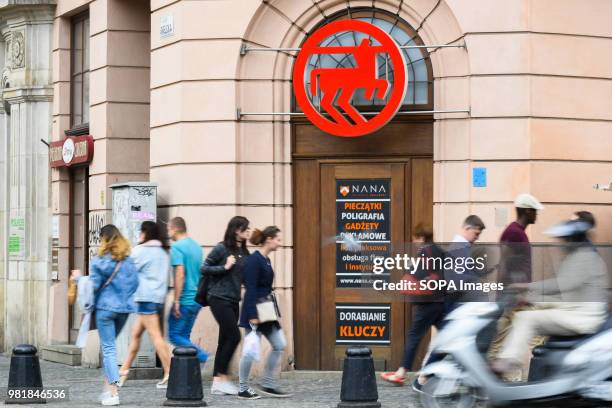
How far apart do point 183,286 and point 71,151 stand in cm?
570

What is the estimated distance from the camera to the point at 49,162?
2027 cm

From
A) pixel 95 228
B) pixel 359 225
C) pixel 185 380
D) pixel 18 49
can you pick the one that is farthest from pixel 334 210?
pixel 18 49

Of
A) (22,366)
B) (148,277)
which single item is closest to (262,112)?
(148,277)

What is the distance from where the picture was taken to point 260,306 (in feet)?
42.9

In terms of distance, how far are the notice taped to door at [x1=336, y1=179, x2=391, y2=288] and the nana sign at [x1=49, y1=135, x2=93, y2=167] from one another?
448 centimetres

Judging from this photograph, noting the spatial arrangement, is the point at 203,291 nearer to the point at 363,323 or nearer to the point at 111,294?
the point at 111,294

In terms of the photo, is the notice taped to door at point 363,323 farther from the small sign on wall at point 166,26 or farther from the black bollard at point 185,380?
the small sign on wall at point 166,26

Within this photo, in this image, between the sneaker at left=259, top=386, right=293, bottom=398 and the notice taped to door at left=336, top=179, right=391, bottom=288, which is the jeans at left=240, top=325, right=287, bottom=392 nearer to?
the sneaker at left=259, top=386, right=293, bottom=398

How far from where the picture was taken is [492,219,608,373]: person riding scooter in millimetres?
10219

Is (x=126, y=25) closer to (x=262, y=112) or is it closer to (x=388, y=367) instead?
(x=262, y=112)

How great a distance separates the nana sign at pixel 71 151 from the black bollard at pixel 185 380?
21.8ft

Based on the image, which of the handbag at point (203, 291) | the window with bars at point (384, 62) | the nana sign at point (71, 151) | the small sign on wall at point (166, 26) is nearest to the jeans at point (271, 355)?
the handbag at point (203, 291)

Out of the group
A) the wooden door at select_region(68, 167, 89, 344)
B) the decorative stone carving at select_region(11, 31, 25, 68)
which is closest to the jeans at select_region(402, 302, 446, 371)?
the wooden door at select_region(68, 167, 89, 344)

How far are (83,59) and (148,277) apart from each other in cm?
690
